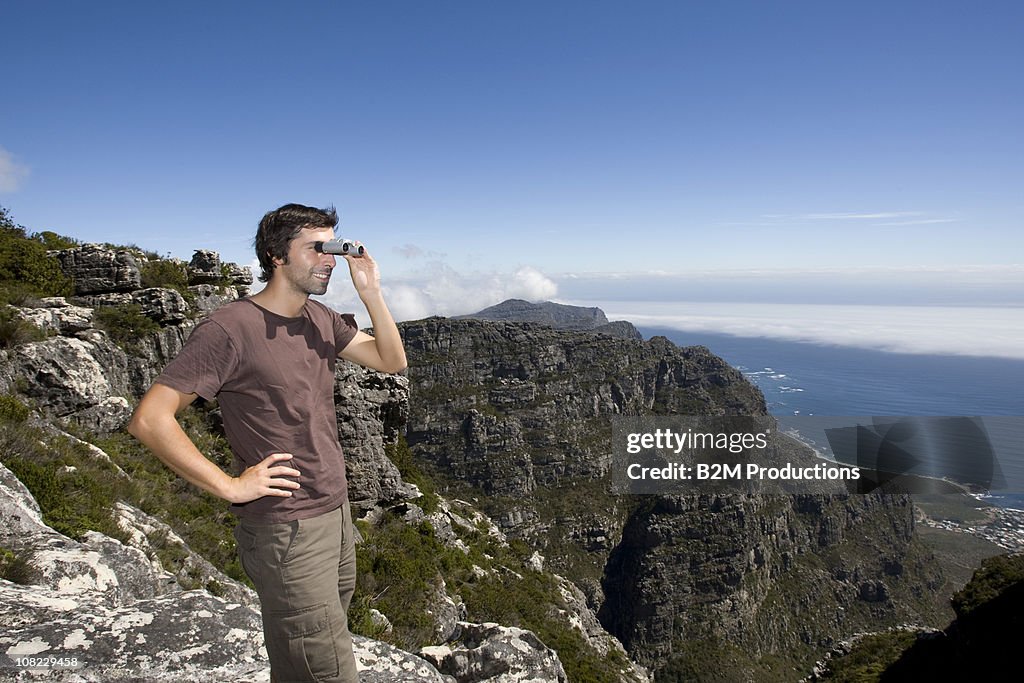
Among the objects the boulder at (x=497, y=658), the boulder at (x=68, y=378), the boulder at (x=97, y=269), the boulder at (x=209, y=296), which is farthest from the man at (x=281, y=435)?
the boulder at (x=209, y=296)

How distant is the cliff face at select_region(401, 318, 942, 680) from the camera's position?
108938 mm

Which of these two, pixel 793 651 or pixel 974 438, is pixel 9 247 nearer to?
pixel 793 651

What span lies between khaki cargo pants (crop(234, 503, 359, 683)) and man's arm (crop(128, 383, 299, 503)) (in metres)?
0.24

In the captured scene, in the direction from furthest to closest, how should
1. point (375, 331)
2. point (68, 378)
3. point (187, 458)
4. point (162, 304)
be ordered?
1. point (162, 304)
2. point (68, 378)
3. point (375, 331)
4. point (187, 458)

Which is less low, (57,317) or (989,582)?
(57,317)

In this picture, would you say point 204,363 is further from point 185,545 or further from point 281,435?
point 185,545

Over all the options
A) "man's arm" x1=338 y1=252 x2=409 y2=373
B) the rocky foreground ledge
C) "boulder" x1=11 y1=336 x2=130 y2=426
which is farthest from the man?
"boulder" x1=11 y1=336 x2=130 y2=426

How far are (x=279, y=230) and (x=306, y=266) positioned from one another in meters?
0.26

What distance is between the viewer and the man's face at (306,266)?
3.09m

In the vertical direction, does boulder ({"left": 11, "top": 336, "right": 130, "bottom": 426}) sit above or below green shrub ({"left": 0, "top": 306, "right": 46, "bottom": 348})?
below

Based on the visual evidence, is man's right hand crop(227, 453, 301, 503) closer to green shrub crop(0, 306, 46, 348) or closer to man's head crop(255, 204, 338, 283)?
man's head crop(255, 204, 338, 283)

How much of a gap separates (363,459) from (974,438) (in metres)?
257

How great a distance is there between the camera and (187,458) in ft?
8.73

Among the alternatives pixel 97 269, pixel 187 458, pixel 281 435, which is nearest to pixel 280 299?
pixel 281 435
